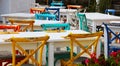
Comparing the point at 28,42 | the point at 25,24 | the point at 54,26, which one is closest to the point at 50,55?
the point at 28,42

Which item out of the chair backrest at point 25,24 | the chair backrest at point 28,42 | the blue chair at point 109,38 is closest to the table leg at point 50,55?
the chair backrest at point 28,42

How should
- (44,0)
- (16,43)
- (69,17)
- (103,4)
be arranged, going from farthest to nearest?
(44,0) < (103,4) < (69,17) < (16,43)

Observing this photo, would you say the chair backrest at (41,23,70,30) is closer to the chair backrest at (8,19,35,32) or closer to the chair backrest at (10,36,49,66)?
the chair backrest at (8,19,35,32)

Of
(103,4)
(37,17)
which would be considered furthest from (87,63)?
(103,4)

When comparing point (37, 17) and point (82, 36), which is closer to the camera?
point (82, 36)

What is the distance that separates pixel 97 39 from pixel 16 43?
3.37ft

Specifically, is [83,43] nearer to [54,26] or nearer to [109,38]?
[109,38]

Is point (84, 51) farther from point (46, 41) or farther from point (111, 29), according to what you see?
point (111, 29)

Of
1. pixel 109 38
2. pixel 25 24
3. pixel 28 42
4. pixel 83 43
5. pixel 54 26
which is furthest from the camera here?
pixel 25 24

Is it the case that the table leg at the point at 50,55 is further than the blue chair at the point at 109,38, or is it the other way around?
the blue chair at the point at 109,38

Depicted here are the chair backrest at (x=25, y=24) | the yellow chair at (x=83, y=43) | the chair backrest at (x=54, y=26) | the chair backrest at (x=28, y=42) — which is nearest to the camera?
the chair backrest at (x=28, y=42)

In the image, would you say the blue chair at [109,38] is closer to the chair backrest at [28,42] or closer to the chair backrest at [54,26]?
the chair backrest at [54,26]

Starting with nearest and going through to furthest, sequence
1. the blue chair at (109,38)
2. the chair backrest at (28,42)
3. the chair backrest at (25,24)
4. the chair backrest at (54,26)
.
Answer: the chair backrest at (28,42) < the blue chair at (109,38) < the chair backrest at (54,26) < the chair backrest at (25,24)

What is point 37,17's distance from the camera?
785 centimetres
